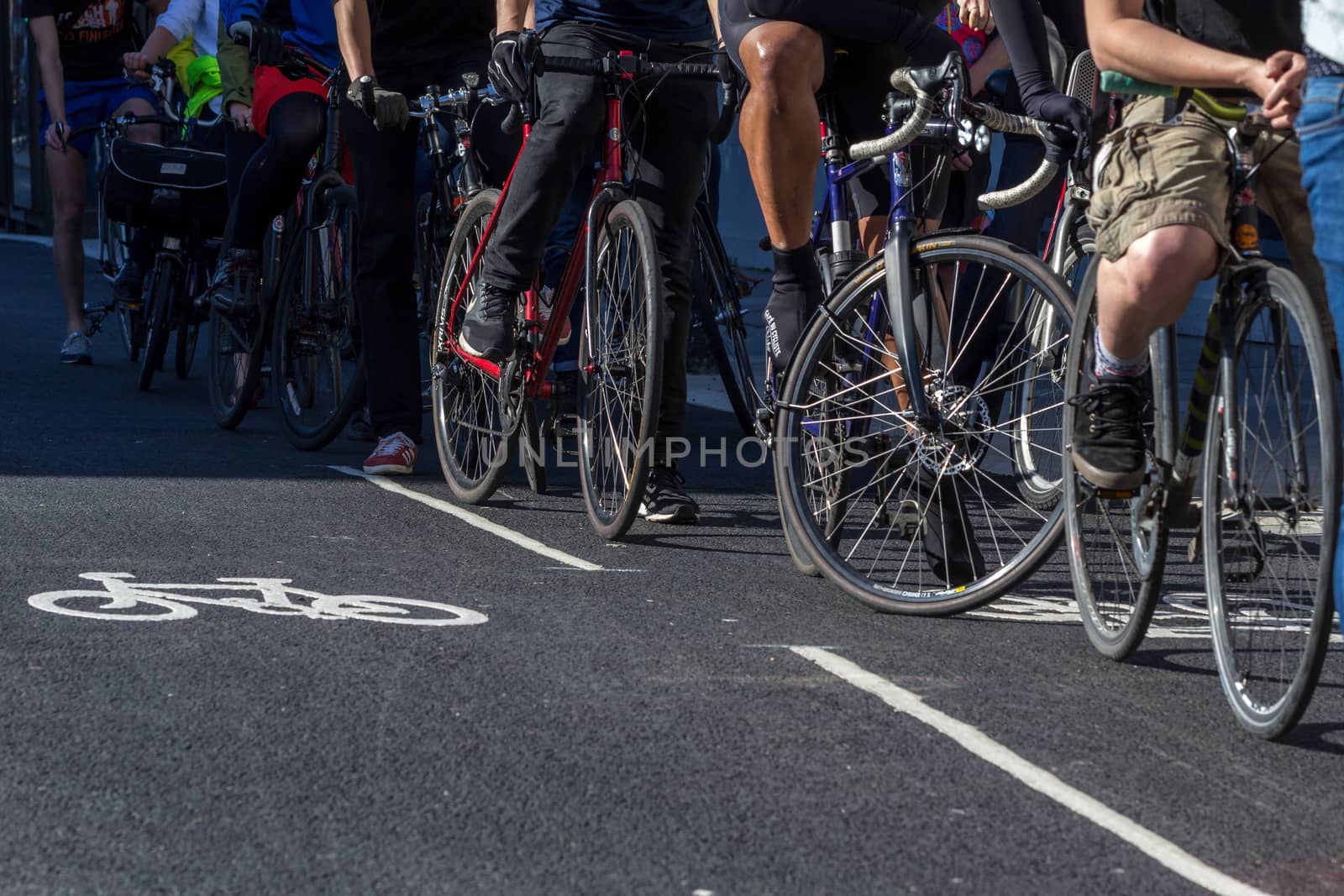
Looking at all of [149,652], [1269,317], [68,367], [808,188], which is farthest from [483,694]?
[68,367]

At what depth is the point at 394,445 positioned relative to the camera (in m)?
6.43

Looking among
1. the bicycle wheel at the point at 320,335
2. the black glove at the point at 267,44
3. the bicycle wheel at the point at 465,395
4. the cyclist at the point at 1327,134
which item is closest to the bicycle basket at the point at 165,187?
the bicycle wheel at the point at 320,335

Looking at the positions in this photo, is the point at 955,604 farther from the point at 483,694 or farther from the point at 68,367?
the point at 68,367

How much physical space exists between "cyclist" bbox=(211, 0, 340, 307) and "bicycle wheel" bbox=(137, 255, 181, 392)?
1220mm

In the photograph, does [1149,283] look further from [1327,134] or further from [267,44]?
[267,44]

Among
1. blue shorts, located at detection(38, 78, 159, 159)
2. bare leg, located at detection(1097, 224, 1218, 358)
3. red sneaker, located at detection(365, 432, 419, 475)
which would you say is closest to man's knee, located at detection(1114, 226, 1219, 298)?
bare leg, located at detection(1097, 224, 1218, 358)

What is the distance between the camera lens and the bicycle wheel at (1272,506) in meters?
3.15

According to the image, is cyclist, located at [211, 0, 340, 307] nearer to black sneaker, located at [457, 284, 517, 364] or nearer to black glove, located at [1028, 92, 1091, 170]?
black sneaker, located at [457, 284, 517, 364]

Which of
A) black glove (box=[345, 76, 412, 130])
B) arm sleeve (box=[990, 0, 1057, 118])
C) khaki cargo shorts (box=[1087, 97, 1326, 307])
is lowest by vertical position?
khaki cargo shorts (box=[1087, 97, 1326, 307])

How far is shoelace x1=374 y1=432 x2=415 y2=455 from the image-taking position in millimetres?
6418

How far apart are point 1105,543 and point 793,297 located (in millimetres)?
1315

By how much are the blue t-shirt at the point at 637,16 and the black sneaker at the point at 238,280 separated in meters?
2.19

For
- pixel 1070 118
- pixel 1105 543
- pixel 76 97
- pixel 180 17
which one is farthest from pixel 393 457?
pixel 76 97

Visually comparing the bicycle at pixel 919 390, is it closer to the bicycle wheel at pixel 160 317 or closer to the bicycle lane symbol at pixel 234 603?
the bicycle lane symbol at pixel 234 603
